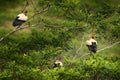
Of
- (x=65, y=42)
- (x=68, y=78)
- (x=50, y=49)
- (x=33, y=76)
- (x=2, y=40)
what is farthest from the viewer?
(x=65, y=42)

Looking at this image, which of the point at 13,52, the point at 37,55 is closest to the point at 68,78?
the point at 37,55

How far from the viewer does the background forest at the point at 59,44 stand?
28.8 feet

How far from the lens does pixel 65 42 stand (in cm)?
1203

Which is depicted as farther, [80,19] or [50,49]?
[80,19]

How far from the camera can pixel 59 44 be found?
11734 millimetres

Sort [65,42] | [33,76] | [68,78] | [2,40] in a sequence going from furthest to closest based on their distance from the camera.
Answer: [65,42]
[2,40]
[68,78]
[33,76]

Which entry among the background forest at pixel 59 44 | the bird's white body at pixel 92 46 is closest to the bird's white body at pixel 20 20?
the background forest at pixel 59 44

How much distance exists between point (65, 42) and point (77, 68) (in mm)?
2892

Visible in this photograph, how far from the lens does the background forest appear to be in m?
8.77

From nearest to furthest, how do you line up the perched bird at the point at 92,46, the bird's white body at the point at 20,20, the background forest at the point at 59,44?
the background forest at the point at 59,44 < the bird's white body at the point at 20,20 < the perched bird at the point at 92,46

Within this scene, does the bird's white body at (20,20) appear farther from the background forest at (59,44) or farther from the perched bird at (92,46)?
the perched bird at (92,46)

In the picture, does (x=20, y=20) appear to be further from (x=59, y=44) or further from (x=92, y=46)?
(x=92, y=46)

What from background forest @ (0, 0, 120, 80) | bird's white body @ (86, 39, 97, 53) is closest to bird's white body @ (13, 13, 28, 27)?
background forest @ (0, 0, 120, 80)

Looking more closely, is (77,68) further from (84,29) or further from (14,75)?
(84,29)
